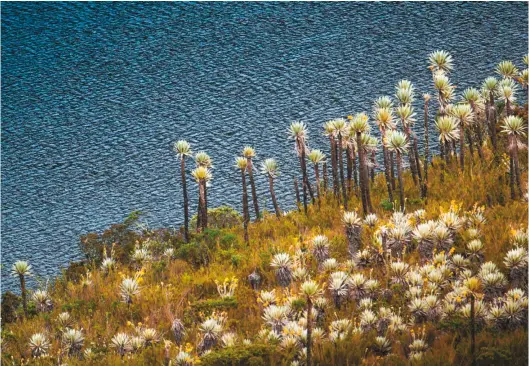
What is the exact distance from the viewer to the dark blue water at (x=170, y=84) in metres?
24.2

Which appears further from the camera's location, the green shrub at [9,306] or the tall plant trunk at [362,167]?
the tall plant trunk at [362,167]

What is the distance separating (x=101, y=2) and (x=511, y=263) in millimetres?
33882

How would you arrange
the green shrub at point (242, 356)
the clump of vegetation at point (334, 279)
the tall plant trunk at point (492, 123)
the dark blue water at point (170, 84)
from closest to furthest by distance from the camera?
1. the green shrub at point (242, 356)
2. the clump of vegetation at point (334, 279)
3. the tall plant trunk at point (492, 123)
4. the dark blue water at point (170, 84)

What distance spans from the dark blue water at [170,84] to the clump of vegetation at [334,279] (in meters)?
4.90

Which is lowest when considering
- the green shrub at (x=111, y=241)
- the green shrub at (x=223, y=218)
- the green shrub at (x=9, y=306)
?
the green shrub at (x=9, y=306)

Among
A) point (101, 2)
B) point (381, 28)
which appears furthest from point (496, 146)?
point (101, 2)

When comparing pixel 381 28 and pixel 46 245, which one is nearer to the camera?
pixel 46 245

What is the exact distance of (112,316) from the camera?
43.0 ft

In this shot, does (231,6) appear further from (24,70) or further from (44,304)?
(44,304)

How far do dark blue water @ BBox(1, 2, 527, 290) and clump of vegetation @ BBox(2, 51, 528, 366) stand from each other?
4.90m

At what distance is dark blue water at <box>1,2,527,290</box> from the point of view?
79.4 ft

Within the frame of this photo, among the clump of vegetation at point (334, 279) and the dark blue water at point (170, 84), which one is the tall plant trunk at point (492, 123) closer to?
the clump of vegetation at point (334, 279)

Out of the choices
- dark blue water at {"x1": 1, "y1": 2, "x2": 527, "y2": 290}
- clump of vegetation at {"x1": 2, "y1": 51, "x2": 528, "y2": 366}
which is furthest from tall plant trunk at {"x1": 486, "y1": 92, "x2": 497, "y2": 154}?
dark blue water at {"x1": 1, "y1": 2, "x2": 527, "y2": 290}

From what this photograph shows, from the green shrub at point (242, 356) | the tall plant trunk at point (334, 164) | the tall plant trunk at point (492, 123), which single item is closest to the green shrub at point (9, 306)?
the green shrub at point (242, 356)
